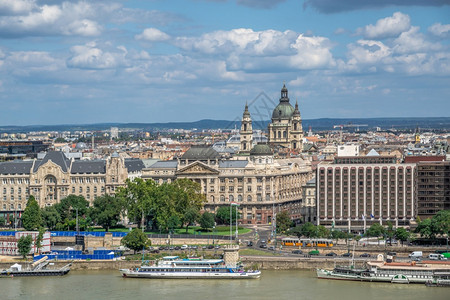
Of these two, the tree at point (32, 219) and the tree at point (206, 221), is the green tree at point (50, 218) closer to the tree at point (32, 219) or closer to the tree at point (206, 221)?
the tree at point (32, 219)

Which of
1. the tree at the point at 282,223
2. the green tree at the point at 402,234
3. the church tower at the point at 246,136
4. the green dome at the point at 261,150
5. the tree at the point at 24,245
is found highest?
the church tower at the point at 246,136

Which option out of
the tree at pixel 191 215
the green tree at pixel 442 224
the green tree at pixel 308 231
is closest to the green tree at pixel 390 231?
the green tree at pixel 442 224

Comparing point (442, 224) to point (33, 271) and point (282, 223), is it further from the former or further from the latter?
point (33, 271)

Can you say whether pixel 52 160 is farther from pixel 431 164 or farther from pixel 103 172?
pixel 431 164

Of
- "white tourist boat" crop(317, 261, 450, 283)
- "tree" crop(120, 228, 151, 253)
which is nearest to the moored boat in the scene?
"tree" crop(120, 228, 151, 253)

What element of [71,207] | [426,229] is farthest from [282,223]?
[71,207]

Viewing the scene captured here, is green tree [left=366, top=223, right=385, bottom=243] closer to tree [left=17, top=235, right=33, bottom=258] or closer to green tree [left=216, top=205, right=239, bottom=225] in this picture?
green tree [left=216, top=205, right=239, bottom=225]
